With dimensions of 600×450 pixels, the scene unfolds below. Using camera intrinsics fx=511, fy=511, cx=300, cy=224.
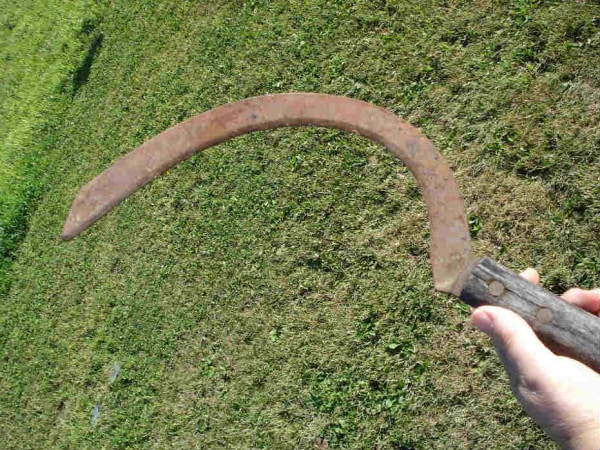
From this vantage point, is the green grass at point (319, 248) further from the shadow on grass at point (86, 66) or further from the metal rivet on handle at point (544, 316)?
the shadow on grass at point (86, 66)

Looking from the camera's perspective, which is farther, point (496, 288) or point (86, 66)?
point (86, 66)

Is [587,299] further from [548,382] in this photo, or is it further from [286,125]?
[286,125]

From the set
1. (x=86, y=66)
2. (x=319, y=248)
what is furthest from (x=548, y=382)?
(x=86, y=66)

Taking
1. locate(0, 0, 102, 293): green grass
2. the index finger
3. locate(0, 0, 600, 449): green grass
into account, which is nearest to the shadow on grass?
locate(0, 0, 102, 293): green grass

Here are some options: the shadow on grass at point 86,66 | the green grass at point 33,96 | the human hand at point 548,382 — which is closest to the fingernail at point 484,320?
the human hand at point 548,382

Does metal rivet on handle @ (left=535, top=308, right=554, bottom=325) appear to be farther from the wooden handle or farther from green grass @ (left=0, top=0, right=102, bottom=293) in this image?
green grass @ (left=0, top=0, right=102, bottom=293)

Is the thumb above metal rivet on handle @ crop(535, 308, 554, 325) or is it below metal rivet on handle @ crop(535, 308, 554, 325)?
below
